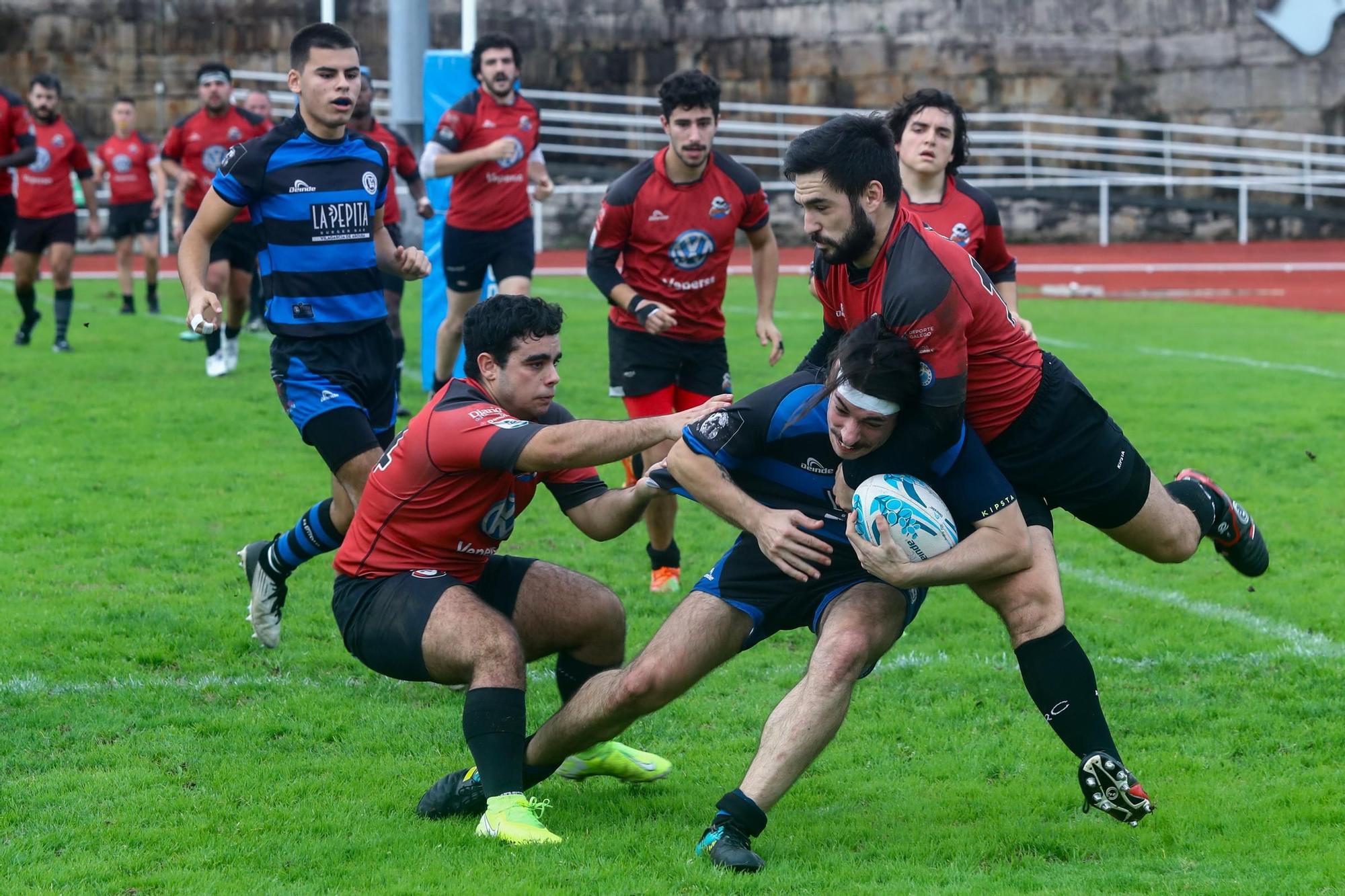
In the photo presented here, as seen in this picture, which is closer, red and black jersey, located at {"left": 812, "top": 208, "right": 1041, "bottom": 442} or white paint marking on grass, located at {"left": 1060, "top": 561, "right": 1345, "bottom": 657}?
red and black jersey, located at {"left": 812, "top": 208, "right": 1041, "bottom": 442}

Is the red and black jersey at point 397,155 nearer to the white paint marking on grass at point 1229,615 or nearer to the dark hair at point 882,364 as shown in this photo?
the white paint marking on grass at point 1229,615

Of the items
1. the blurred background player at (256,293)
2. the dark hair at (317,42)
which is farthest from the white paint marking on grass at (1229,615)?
the blurred background player at (256,293)

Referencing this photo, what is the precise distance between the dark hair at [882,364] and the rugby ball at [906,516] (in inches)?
9.5

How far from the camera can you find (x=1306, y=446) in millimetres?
10211

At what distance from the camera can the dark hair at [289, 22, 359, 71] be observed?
6.28m

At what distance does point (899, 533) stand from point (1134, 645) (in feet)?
7.74

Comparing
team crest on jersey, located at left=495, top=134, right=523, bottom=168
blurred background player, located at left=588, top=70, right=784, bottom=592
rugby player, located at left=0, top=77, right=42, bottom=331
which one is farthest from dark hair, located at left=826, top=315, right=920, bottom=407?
rugby player, located at left=0, top=77, right=42, bottom=331

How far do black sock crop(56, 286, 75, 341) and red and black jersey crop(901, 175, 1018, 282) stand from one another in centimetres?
987

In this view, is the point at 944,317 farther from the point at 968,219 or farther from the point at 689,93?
the point at 689,93

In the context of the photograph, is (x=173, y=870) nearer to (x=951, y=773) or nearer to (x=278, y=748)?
(x=278, y=748)

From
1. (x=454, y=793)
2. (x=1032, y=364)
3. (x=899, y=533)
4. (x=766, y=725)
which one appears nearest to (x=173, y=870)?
(x=454, y=793)

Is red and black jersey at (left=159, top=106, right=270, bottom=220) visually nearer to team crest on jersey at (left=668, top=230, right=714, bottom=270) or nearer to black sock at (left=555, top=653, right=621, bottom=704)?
team crest on jersey at (left=668, top=230, right=714, bottom=270)

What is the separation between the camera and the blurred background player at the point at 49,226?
1426 cm

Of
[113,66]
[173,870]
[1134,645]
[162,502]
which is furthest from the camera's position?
[113,66]
